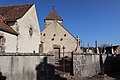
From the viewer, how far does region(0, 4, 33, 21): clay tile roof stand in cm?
1920

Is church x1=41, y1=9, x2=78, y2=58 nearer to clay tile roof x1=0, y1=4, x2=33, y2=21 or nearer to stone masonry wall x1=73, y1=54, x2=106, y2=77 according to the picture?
clay tile roof x1=0, y1=4, x2=33, y2=21

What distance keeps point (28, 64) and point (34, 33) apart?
13997 mm

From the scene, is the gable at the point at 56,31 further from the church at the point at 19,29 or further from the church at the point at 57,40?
the church at the point at 19,29

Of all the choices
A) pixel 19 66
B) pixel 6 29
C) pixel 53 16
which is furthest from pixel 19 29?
pixel 53 16

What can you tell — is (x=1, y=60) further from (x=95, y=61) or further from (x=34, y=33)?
(x=34, y=33)

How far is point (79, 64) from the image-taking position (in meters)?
13.9

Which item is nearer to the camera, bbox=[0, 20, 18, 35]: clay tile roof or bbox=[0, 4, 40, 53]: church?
bbox=[0, 20, 18, 35]: clay tile roof

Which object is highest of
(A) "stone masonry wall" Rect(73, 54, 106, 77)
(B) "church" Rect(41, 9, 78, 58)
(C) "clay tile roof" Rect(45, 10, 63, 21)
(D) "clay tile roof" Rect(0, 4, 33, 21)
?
(C) "clay tile roof" Rect(45, 10, 63, 21)

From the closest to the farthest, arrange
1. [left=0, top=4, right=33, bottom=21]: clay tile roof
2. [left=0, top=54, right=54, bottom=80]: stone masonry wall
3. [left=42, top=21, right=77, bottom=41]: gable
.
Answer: [left=0, top=54, right=54, bottom=80]: stone masonry wall → [left=0, top=4, right=33, bottom=21]: clay tile roof → [left=42, top=21, right=77, bottom=41]: gable

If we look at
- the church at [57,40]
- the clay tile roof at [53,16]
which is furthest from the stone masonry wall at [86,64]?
the clay tile roof at [53,16]

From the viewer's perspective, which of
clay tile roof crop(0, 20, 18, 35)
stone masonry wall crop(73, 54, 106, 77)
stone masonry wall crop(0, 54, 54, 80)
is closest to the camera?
stone masonry wall crop(0, 54, 54, 80)

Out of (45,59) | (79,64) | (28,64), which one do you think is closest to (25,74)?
(28,64)

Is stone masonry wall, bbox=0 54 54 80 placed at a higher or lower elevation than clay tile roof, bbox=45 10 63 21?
lower

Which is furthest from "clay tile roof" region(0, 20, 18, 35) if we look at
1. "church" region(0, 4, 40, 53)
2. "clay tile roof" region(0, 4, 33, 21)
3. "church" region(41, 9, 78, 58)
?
"church" region(41, 9, 78, 58)
